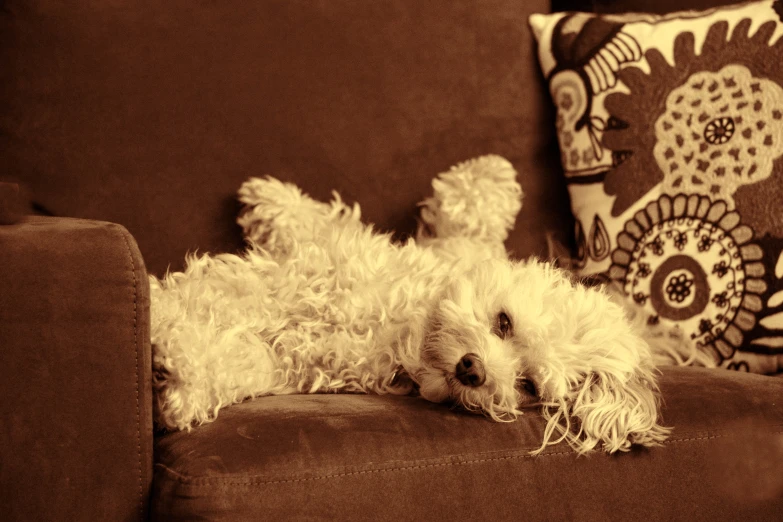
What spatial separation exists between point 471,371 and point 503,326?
0.15m

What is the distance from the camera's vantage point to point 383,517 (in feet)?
3.64

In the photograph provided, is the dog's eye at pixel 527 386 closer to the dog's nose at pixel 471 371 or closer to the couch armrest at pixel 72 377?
the dog's nose at pixel 471 371

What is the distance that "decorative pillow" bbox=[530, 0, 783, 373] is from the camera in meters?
1.77

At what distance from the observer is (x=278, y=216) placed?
1724mm

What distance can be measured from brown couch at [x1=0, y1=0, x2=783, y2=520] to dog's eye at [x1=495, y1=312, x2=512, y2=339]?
197 mm

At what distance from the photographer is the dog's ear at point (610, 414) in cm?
128

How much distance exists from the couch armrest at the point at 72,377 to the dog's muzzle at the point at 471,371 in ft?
2.03

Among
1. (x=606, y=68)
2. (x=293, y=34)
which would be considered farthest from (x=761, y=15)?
(x=293, y=34)

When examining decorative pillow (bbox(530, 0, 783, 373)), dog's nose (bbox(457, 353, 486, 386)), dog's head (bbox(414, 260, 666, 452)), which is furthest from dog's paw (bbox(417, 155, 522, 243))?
dog's nose (bbox(457, 353, 486, 386))

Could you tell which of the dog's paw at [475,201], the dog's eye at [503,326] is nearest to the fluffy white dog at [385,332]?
the dog's eye at [503,326]

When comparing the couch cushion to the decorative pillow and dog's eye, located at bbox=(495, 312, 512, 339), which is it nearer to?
dog's eye, located at bbox=(495, 312, 512, 339)

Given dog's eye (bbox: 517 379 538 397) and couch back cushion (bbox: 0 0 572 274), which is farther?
couch back cushion (bbox: 0 0 572 274)

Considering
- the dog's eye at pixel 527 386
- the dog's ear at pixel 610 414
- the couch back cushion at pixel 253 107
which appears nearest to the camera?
the dog's ear at pixel 610 414

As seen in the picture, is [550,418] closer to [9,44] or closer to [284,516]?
[284,516]
